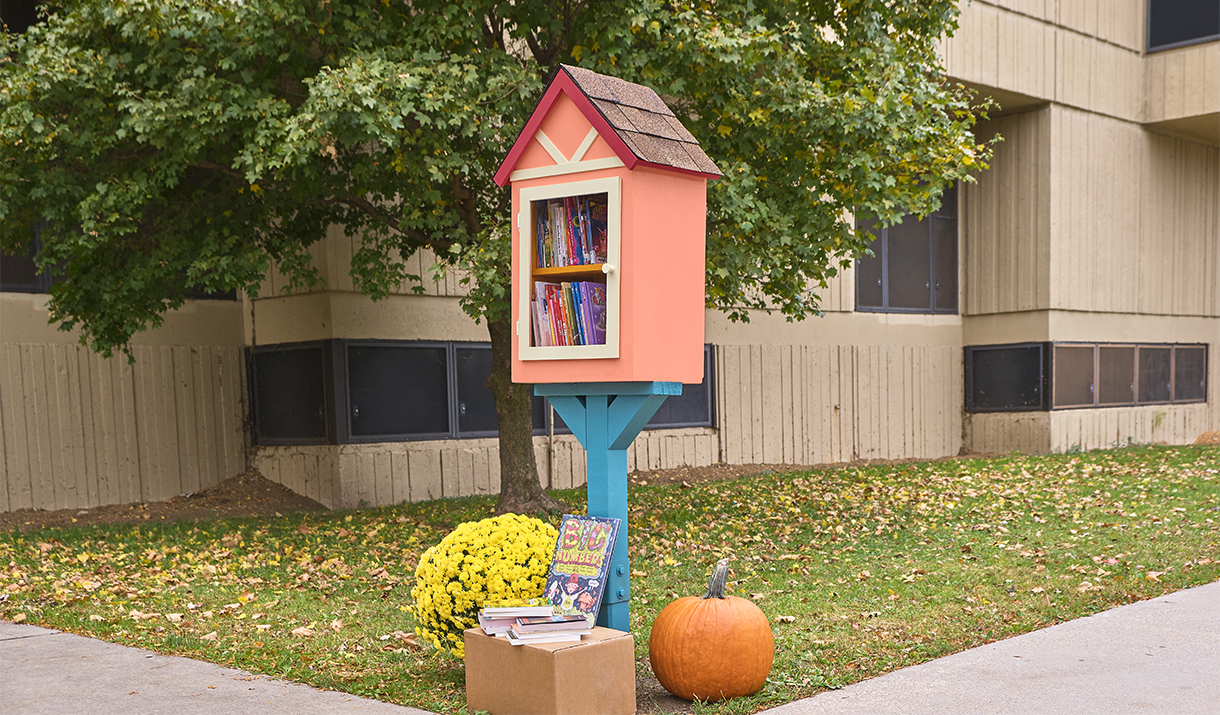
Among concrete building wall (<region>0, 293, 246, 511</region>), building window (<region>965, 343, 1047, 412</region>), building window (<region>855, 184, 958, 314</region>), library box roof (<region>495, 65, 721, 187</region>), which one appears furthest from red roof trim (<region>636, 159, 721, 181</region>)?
building window (<region>965, 343, 1047, 412</region>)

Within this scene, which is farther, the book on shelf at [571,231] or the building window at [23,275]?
the building window at [23,275]

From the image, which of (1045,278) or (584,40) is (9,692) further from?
(1045,278)

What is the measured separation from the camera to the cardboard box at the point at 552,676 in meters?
4.66

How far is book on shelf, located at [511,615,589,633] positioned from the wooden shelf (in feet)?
5.65

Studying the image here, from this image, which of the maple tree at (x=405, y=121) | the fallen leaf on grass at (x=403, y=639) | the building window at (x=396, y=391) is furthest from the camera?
the building window at (x=396, y=391)

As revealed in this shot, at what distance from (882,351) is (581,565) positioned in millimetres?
15076

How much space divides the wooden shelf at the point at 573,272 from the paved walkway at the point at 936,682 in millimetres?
2268

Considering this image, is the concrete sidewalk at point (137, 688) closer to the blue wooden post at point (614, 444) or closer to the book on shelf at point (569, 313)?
the blue wooden post at point (614, 444)

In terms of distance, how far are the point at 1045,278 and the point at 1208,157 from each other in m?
6.10

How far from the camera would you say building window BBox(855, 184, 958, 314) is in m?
19.2

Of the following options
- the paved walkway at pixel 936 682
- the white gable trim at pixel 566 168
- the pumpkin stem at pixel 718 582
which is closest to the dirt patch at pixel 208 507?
the paved walkway at pixel 936 682

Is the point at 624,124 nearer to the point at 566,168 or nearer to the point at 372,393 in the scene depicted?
the point at 566,168

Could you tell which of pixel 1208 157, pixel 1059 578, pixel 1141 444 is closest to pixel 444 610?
pixel 1059 578

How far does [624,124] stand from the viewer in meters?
5.28
